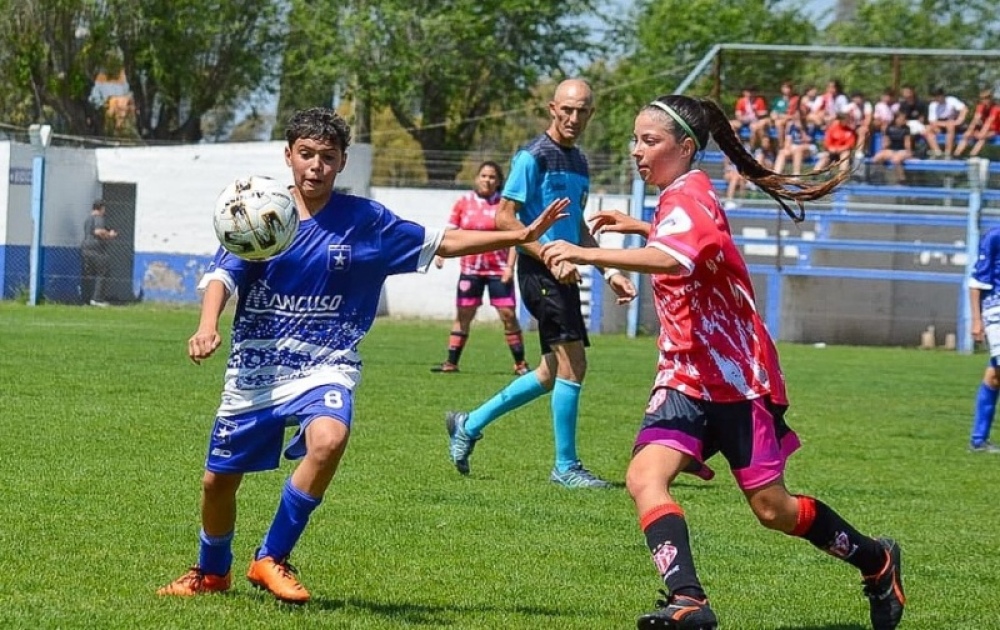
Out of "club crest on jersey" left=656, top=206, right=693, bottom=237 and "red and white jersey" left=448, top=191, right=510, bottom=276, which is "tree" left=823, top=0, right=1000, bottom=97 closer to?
"red and white jersey" left=448, top=191, right=510, bottom=276

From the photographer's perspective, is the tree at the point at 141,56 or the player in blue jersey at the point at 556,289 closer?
the player in blue jersey at the point at 556,289

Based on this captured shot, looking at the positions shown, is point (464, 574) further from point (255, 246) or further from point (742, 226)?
point (742, 226)

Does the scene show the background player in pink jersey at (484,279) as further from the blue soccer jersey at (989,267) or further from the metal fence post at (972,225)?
the metal fence post at (972,225)

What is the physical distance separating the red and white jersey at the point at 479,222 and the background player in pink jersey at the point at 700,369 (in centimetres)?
1115

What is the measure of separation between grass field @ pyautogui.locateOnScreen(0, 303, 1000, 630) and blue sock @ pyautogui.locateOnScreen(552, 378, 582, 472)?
0.28m

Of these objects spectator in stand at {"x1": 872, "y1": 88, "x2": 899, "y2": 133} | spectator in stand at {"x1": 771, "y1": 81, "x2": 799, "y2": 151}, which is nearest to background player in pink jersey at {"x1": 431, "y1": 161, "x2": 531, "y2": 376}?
spectator in stand at {"x1": 771, "y1": 81, "x2": 799, "y2": 151}

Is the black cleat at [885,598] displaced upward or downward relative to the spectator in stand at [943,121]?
downward

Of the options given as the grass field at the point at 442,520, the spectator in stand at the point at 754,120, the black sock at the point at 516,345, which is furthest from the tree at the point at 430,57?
the grass field at the point at 442,520

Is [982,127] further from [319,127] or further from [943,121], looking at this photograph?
[319,127]

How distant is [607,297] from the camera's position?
25.0 meters

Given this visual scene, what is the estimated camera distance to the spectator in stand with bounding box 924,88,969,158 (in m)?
25.5

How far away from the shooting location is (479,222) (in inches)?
667

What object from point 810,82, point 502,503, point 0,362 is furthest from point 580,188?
point 810,82

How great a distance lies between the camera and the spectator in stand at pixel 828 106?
2559 centimetres
